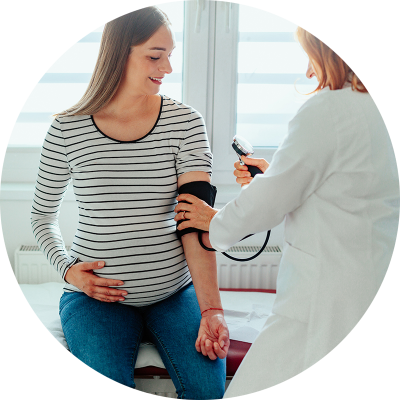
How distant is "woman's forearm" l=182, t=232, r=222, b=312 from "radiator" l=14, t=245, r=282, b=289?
0.57 m

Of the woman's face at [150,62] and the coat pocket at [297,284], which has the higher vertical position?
the woman's face at [150,62]

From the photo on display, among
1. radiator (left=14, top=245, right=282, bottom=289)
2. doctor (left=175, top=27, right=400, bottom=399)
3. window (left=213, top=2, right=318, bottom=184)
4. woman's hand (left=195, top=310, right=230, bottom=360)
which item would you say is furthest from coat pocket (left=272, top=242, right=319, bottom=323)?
window (left=213, top=2, right=318, bottom=184)

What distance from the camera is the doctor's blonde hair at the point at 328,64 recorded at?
89cm

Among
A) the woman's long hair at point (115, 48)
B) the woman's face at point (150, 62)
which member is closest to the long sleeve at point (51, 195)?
the woman's long hair at point (115, 48)

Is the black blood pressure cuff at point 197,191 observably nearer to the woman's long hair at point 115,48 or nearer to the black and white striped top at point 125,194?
the black and white striped top at point 125,194

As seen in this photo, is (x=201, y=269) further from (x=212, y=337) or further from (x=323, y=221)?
(x=323, y=221)

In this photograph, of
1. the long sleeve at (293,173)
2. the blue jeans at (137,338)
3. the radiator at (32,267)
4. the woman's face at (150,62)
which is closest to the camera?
the long sleeve at (293,173)

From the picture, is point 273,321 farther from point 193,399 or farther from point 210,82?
point 210,82

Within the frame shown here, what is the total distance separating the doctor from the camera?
84cm

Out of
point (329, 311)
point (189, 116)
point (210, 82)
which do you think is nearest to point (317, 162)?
point (329, 311)

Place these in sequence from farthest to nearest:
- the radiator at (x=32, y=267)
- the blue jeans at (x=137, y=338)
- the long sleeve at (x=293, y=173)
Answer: the radiator at (x=32, y=267)
the blue jeans at (x=137, y=338)
the long sleeve at (x=293, y=173)

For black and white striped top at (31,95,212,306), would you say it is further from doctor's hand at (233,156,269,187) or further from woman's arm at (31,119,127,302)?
doctor's hand at (233,156,269,187)

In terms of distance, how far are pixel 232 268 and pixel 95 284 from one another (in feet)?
2.73

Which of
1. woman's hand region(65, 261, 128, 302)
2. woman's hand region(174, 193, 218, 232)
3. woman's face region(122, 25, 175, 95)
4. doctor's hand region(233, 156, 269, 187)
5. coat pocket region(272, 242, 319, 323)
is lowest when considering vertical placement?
woman's hand region(65, 261, 128, 302)
